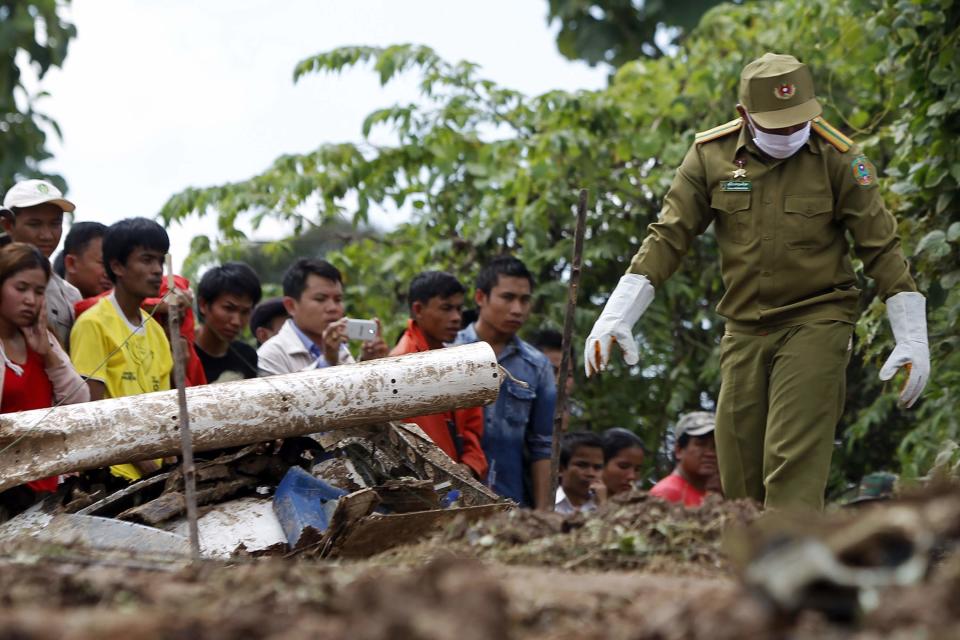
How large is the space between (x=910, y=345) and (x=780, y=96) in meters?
1.02

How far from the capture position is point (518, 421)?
6.71 meters

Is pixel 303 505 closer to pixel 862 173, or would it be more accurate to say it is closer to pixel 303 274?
pixel 303 274

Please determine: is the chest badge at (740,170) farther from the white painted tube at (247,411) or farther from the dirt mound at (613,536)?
the dirt mound at (613,536)

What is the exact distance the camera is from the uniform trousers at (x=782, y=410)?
500 cm

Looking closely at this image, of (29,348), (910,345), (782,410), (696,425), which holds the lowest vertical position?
(696,425)

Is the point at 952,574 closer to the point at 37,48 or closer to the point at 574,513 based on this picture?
the point at 574,513

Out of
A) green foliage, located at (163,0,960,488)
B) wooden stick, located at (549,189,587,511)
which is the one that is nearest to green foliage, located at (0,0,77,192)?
green foliage, located at (163,0,960,488)

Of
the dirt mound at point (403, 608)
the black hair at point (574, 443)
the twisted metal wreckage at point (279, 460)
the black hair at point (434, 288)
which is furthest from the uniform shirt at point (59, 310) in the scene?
the black hair at point (574, 443)

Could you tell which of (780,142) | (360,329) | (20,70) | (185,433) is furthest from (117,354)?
(20,70)

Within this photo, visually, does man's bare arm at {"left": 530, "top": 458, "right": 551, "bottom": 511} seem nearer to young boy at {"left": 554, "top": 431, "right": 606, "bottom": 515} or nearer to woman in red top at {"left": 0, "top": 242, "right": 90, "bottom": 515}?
young boy at {"left": 554, "top": 431, "right": 606, "bottom": 515}

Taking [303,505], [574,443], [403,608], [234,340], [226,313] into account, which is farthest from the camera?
[574,443]

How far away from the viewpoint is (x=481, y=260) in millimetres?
9203

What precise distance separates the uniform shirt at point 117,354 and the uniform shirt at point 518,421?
1.61 metres

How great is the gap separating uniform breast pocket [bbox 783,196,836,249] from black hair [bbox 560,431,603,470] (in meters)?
2.53
